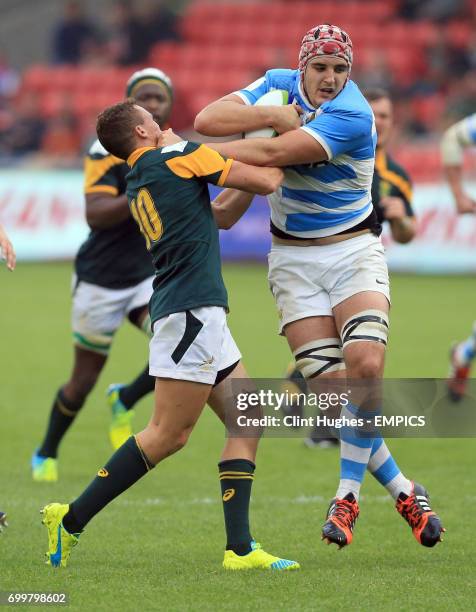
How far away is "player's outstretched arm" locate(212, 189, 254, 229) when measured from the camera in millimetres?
6391

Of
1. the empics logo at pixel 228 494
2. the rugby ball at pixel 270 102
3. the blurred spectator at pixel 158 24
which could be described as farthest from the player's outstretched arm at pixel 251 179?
the blurred spectator at pixel 158 24

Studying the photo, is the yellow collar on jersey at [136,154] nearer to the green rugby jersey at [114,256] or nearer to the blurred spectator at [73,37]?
the green rugby jersey at [114,256]

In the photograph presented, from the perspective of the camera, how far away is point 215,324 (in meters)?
5.75

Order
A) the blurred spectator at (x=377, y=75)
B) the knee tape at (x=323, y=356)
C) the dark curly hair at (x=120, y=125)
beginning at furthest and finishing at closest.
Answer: the blurred spectator at (x=377, y=75)
the knee tape at (x=323, y=356)
the dark curly hair at (x=120, y=125)

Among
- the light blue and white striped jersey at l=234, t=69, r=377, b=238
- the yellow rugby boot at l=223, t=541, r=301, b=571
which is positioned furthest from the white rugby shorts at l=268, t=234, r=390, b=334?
the yellow rugby boot at l=223, t=541, r=301, b=571

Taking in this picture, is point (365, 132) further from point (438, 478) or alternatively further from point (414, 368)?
point (414, 368)

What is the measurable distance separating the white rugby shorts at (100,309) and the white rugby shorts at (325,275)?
2.14 meters

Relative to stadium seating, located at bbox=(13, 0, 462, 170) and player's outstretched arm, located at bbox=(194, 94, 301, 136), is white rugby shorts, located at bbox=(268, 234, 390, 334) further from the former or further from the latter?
stadium seating, located at bbox=(13, 0, 462, 170)

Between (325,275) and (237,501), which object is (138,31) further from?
(237,501)

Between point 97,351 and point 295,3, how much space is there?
19822 millimetres

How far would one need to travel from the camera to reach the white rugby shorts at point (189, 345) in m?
5.69

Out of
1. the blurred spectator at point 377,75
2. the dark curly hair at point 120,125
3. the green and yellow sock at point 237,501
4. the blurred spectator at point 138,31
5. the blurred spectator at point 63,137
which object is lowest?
the blurred spectator at point 63,137

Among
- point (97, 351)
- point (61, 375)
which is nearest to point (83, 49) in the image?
point (61, 375)

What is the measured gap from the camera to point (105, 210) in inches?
323
